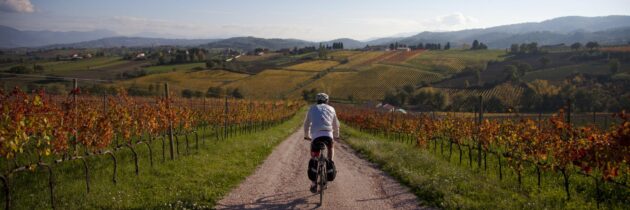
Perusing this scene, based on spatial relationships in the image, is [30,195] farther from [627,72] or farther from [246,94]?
[627,72]

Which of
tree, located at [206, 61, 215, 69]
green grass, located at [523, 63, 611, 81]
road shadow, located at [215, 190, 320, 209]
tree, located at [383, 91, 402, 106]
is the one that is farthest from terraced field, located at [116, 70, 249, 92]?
road shadow, located at [215, 190, 320, 209]

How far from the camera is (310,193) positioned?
966cm

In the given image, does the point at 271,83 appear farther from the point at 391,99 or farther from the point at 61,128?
the point at 61,128

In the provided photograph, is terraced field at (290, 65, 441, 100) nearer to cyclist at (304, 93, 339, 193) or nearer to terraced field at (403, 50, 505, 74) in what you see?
terraced field at (403, 50, 505, 74)

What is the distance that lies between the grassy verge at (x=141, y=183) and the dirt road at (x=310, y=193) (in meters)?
0.46

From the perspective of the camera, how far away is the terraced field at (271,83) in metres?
84.2

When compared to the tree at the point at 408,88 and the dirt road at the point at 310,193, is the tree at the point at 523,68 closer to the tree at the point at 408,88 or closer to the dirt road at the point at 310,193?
the tree at the point at 408,88

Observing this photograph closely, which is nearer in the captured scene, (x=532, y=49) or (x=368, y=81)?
(x=368, y=81)

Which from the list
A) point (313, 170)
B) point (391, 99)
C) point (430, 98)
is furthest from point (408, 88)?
point (313, 170)

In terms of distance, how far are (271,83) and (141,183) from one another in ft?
273

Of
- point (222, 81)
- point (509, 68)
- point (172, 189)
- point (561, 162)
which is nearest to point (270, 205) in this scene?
point (172, 189)

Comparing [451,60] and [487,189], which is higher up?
[451,60]

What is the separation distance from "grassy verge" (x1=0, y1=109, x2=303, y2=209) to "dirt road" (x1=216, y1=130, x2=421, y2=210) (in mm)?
463

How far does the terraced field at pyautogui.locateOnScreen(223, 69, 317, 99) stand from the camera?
276 ft
